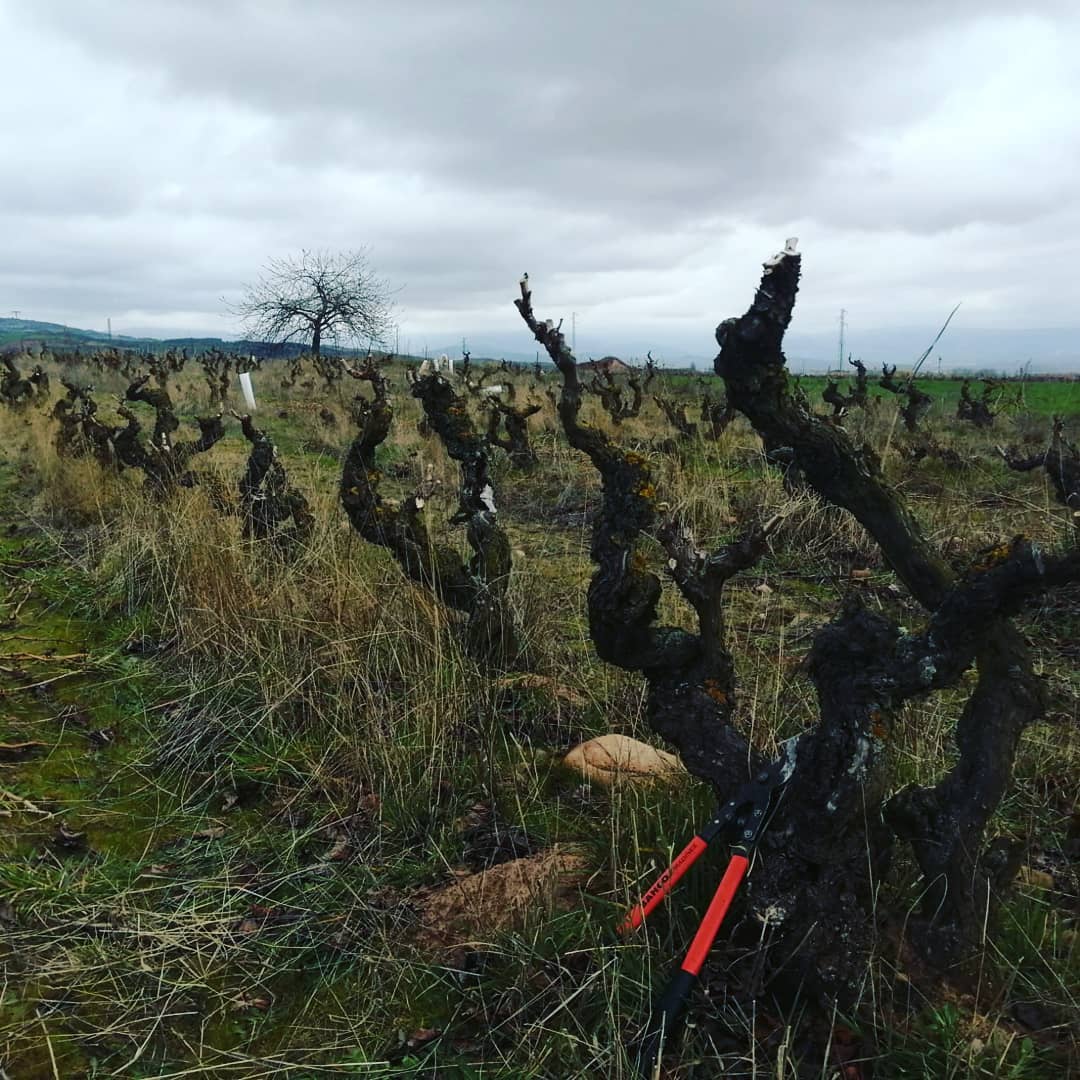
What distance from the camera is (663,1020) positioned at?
1.70 m

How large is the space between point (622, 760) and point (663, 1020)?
1.38m

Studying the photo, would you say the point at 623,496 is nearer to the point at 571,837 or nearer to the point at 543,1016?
the point at 571,837

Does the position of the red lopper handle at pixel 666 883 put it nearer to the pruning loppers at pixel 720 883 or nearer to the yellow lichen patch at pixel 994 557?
the pruning loppers at pixel 720 883

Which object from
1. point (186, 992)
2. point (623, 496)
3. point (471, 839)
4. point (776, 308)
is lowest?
point (186, 992)

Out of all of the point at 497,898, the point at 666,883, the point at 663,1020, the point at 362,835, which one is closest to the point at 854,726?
the point at 666,883

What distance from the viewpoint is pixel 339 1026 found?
214 centimetres

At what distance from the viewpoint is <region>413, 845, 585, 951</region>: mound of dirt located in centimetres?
228

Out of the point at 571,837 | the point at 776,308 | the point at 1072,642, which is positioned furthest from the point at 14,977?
the point at 1072,642

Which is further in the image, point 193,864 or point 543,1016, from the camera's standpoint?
point 193,864

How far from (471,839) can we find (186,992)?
3.24 feet

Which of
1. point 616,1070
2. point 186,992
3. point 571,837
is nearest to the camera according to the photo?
point 616,1070

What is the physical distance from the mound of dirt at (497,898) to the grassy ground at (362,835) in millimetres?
14

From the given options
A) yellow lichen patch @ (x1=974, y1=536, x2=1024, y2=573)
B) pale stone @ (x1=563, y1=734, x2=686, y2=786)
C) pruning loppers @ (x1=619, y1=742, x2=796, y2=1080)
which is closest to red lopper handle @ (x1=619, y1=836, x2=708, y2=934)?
pruning loppers @ (x1=619, y1=742, x2=796, y2=1080)

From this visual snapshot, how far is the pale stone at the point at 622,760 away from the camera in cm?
288
